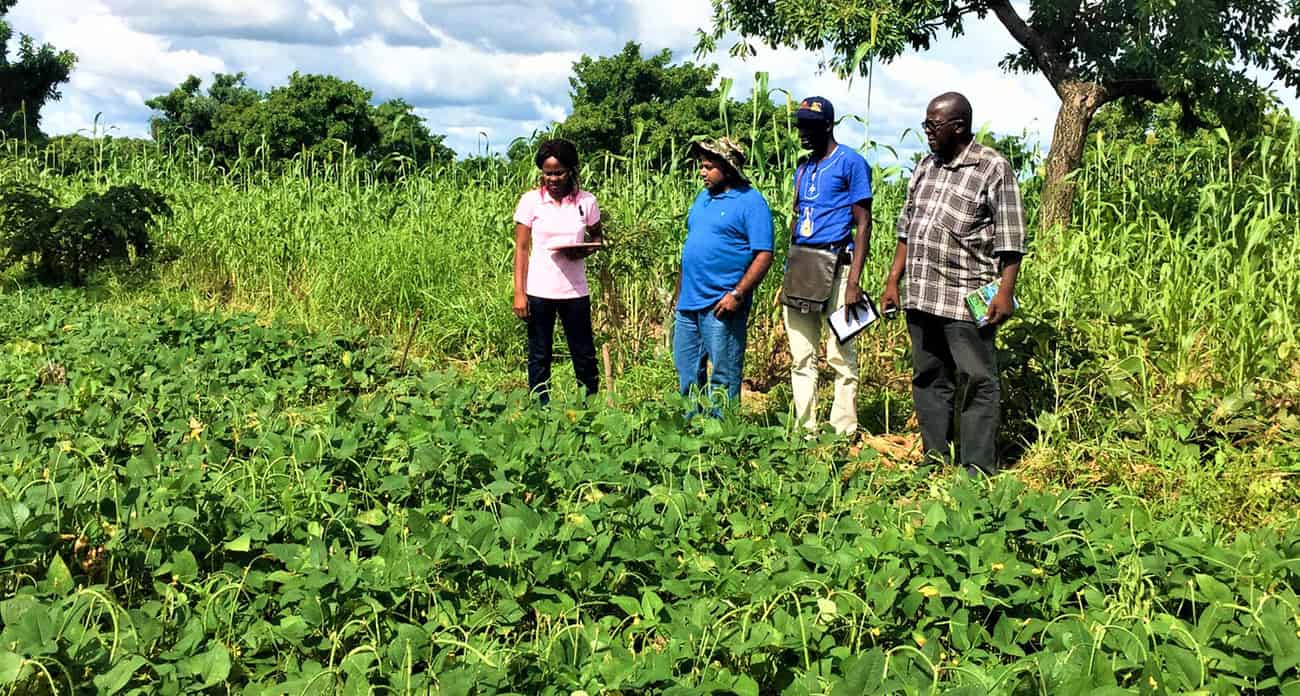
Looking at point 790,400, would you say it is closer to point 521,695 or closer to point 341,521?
point 341,521

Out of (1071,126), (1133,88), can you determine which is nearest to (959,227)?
(1071,126)

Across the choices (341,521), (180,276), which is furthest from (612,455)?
(180,276)

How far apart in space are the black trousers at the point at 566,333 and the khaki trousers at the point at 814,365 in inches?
41.9

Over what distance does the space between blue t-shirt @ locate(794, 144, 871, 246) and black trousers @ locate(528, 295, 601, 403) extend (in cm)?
122

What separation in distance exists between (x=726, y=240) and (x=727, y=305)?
1.00 feet

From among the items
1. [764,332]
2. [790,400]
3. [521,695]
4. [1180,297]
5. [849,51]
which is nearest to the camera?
[521,695]

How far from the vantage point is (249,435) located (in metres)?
4.18

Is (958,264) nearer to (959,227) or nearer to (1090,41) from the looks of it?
(959,227)

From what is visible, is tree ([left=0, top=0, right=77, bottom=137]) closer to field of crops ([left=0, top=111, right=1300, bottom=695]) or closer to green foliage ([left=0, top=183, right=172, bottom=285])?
green foliage ([left=0, top=183, right=172, bottom=285])

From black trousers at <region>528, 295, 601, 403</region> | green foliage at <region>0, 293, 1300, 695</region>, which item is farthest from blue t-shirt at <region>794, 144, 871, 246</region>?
black trousers at <region>528, 295, 601, 403</region>

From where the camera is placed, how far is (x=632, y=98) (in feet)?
121

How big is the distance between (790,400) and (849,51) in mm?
6818

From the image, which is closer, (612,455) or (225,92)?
(612,455)

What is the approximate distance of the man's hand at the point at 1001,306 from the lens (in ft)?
13.9
